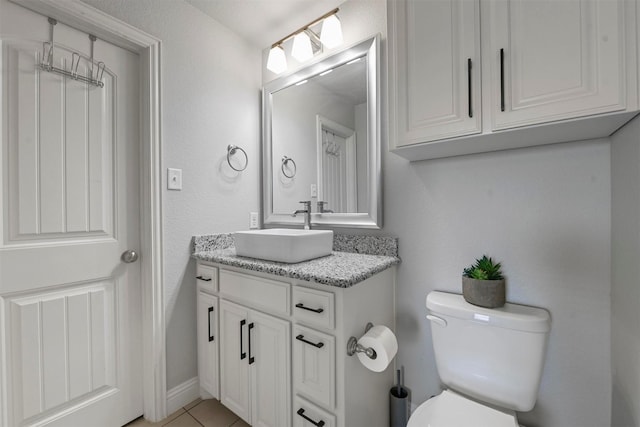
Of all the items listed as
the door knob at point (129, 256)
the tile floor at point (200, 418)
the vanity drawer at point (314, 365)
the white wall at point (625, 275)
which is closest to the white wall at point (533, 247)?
the white wall at point (625, 275)

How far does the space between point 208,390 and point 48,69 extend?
167 cm

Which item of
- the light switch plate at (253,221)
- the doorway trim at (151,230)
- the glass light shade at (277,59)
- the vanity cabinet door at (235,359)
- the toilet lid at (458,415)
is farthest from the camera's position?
the light switch plate at (253,221)

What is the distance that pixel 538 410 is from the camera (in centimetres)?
107

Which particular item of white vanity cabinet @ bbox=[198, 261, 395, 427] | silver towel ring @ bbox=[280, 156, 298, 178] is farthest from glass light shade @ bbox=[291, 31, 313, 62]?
white vanity cabinet @ bbox=[198, 261, 395, 427]

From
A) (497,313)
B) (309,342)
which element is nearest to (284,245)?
(309,342)

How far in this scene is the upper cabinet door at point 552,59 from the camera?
0.72m

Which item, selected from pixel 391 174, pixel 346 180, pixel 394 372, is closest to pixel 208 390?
pixel 394 372

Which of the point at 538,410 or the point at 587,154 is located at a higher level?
the point at 587,154

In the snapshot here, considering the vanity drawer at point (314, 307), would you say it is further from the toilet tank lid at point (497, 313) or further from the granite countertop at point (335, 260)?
the toilet tank lid at point (497, 313)

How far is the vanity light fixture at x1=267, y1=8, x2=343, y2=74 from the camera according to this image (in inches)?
58.2

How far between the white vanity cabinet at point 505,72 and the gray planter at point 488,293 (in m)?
0.53

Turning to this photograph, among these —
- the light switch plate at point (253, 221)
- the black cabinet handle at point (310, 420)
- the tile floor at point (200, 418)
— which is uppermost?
the light switch plate at point (253, 221)

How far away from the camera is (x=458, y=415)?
3.07ft

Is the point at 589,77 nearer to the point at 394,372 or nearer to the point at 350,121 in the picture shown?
the point at 350,121
